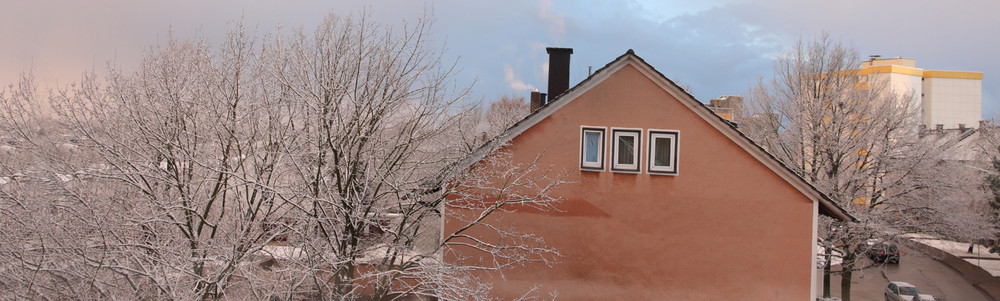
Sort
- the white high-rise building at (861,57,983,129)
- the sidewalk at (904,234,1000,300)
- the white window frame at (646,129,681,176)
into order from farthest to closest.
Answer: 1. the white high-rise building at (861,57,983,129)
2. the sidewalk at (904,234,1000,300)
3. the white window frame at (646,129,681,176)

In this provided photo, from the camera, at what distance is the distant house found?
11570 mm

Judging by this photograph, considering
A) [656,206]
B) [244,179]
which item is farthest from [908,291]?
[244,179]

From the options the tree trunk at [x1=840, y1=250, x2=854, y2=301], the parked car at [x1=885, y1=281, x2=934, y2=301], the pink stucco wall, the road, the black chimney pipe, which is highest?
the black chimney pipe

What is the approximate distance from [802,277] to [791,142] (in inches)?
474

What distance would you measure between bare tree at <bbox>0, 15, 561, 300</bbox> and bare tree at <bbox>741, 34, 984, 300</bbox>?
46.8 feet

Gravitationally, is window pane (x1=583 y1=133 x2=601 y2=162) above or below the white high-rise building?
below

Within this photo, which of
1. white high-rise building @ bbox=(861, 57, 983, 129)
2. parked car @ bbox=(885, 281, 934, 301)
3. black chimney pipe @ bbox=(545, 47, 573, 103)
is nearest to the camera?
black chimney pipe @ bbox=(545, 47, 573, 103)

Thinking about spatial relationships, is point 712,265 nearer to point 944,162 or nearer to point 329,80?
point 329,80

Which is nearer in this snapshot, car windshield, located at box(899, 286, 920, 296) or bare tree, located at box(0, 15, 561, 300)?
bare tree, located at box(0, 15, 561, 300)

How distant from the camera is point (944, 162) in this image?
76.2 feet

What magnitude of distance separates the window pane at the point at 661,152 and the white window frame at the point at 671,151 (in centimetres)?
5

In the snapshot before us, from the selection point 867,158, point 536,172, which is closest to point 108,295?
point 536,172

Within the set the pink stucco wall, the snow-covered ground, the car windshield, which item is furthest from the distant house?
the snow-covered ground

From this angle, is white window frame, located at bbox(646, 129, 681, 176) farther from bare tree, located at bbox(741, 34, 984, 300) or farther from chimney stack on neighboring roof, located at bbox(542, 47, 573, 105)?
bare tree, located at bbox(741, 34, 984, 300)
